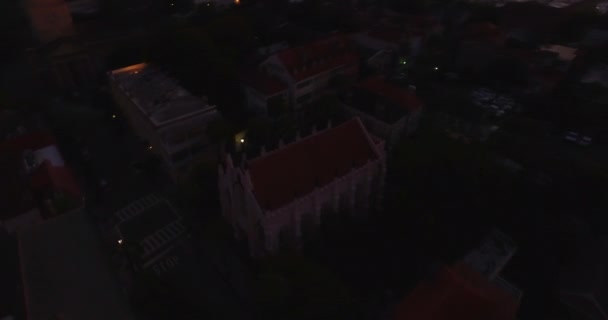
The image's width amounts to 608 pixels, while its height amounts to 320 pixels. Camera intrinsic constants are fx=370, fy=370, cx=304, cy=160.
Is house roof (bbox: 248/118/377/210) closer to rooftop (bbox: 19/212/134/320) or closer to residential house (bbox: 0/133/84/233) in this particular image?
rooftop (bbox: 19/212/134/320)

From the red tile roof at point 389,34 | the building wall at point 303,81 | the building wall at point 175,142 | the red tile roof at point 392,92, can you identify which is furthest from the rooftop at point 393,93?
the building wall at point 175,142

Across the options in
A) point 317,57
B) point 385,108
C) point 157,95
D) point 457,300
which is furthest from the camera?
point 317,57

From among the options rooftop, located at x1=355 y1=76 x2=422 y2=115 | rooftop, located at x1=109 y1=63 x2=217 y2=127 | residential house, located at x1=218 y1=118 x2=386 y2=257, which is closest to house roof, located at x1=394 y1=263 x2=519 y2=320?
residential house, located at x1=218 y1=118 x2=386 y2=257

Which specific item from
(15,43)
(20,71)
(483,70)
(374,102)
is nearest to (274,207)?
(374,102)

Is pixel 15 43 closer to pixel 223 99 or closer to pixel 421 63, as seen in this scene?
pixel 223 99

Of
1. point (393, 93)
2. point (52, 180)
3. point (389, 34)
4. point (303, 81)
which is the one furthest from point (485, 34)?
point (52, 180)

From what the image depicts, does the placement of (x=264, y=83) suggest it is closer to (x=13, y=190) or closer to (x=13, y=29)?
(x=13, y=190)
